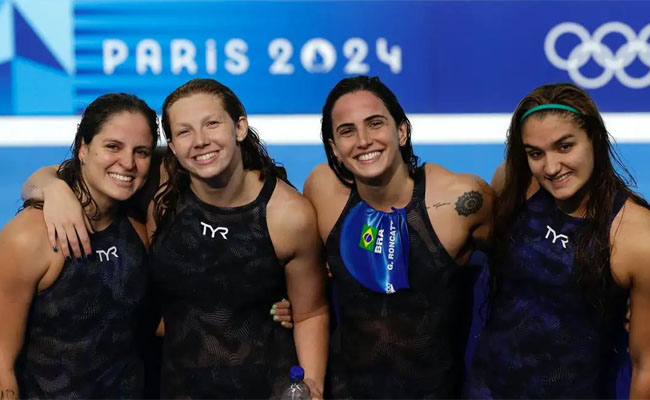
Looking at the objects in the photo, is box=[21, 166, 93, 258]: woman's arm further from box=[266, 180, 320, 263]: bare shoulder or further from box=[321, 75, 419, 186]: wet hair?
box=[321, 75, 419, 186]: wet hair

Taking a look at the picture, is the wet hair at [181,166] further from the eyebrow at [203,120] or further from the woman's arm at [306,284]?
the woman's arm at [306,284]

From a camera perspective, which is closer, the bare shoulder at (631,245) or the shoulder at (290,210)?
the bare shoulder at (631,245)

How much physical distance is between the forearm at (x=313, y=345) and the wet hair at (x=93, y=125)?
88cm

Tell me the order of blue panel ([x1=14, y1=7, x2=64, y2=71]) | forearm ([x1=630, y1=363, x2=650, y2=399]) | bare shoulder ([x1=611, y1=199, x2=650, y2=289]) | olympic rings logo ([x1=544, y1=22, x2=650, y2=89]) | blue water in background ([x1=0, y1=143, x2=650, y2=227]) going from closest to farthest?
bare shoulder ([x1=611, y1=199, x2=650, y2=289]) < forearm ([x1=630, y1=363, x2=650, y2=399]) < olympic rings logo ([x1=544, y1=22, x2=650, y2=89]) < blue panel ([x1=14, y1=7, x2=64, y2=71]) < blue water in background ([x1=0, y1=143, x2=650, y2=227])

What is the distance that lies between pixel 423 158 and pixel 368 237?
10.1ft

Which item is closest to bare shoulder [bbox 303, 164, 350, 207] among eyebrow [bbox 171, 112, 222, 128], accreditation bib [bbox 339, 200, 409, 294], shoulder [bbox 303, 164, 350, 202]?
shoulder [bbox 303, 164, 350, 202]

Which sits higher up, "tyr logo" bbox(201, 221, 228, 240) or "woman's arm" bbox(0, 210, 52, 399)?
"tyr logo" bbox(201, 221, 228, 240)

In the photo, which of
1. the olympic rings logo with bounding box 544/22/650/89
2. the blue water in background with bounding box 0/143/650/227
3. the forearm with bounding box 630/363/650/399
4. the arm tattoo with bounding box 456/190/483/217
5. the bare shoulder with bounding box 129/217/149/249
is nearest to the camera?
the forearm with bounding box 630/363/650/399

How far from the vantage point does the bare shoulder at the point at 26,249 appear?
8.02 ft

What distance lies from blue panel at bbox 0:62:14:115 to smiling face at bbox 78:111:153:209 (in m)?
3.20

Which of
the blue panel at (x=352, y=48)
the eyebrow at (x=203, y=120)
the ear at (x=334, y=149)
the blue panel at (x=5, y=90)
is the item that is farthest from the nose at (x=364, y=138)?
the blue panel at (x=5, y=90)

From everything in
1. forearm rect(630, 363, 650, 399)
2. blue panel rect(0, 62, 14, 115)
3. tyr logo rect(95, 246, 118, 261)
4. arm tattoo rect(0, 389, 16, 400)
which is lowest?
arm tattoo rect(0, 389, 16, 400)

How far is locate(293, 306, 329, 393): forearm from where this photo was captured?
2.74m

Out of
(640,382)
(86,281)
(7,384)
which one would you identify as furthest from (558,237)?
(7,384)
